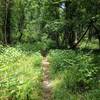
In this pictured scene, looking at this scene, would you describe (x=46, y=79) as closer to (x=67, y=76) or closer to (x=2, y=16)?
(x=67, y=76)

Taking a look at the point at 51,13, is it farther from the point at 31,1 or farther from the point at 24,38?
the point at 24,38

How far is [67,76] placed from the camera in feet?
27.8

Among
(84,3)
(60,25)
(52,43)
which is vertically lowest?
(52,43)

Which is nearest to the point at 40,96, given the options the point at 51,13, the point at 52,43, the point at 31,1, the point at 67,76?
the point at 67,76

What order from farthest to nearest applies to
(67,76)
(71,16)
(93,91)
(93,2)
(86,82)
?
1. (71,16)
2. (93,2)
3. (67,76)
4. (86,82)
5. (93,91)

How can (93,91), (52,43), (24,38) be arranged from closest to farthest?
(93,91) < (52,43) < (24,38)

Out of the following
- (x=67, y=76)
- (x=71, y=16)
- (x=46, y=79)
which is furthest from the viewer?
(x=71, y=16)

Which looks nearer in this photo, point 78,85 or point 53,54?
point 78,85

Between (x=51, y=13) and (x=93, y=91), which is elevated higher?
(x=51, y=13)

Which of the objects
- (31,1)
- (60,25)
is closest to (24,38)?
(31,1)

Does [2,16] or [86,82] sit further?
[2,16]

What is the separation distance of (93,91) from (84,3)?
779 cm

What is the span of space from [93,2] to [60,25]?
292 inches

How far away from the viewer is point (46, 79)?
33.1 feet
